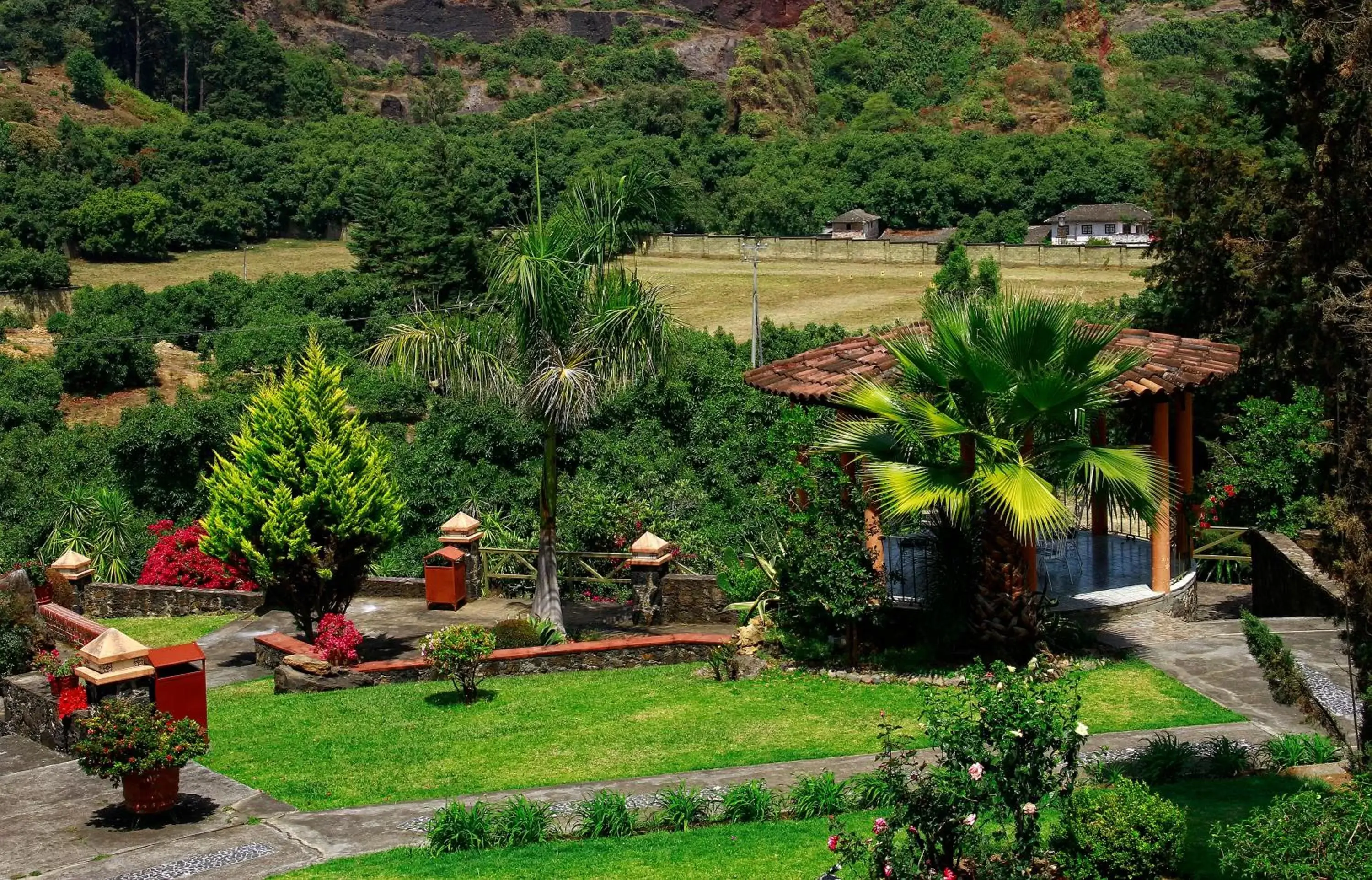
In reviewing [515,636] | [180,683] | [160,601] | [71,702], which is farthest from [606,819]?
[160,601]

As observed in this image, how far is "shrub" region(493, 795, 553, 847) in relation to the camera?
12086 millimetres

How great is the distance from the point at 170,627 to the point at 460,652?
7.83 meters

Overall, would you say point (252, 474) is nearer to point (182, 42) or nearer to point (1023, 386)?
point (1023, 386)

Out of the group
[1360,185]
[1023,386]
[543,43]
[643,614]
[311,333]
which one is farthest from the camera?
[543,43]

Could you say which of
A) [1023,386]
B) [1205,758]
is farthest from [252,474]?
[1205,758]

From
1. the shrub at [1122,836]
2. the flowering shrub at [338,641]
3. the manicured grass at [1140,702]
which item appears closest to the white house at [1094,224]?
the flowering shrub at [338,641]

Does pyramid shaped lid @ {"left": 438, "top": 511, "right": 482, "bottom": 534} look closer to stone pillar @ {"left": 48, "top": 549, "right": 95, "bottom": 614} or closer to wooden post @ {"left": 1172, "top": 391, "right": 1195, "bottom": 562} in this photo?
stone pillar @ {"left": 48, "top": 549, "right": 95, "bottom": 614}

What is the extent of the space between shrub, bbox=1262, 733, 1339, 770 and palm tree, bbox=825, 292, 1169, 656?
2.63 metres

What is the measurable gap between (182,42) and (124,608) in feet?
337

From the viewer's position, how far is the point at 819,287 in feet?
201

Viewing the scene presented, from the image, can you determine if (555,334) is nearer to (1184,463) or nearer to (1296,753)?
(1184,463)

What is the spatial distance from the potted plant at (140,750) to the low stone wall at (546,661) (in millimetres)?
5245

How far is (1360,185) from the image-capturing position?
10.8 m

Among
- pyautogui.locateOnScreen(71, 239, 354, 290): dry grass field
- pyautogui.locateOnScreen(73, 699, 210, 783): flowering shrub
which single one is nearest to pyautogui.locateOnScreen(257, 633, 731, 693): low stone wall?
pyautogui.locateOnScreen(73, 699, 210, 783): flowering shrub
